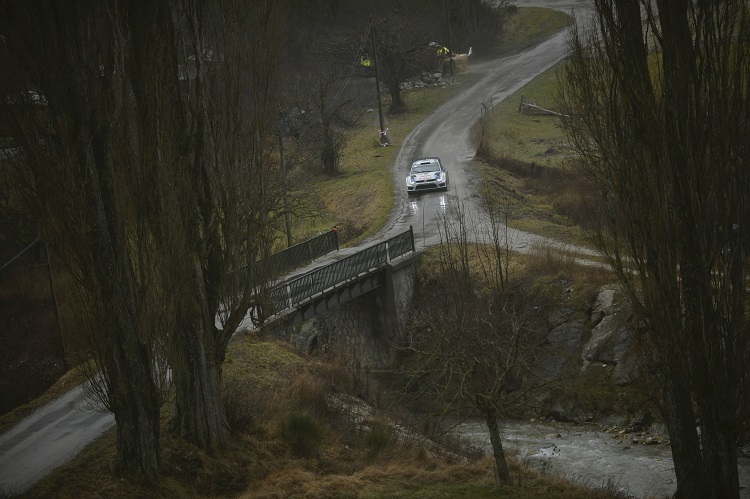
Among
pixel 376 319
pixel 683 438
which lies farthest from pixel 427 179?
pixel 683 438

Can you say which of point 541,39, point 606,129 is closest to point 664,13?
point 606,129

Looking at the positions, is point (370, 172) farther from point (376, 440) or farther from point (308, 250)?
point (376, 440)

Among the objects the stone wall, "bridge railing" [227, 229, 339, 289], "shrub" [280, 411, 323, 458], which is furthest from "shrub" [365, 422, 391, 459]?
the stone wall

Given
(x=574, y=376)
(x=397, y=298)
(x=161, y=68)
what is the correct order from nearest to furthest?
(x=161, y=68) < (x=574, y=376) < (x=397, y=298)

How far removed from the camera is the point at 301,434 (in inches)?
614

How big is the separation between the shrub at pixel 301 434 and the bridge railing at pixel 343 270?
256 inches

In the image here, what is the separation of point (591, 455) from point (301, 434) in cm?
831

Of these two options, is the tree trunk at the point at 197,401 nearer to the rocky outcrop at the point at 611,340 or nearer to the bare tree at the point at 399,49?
the rocky outcrop at the point at 611,340

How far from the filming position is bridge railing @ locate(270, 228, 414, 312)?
2425 cm

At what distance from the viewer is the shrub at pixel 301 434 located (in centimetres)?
1545

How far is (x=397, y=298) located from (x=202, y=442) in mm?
15590

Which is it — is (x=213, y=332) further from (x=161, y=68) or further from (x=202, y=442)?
(x=161, y=68)

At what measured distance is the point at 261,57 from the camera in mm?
14648

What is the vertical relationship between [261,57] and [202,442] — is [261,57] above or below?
above
